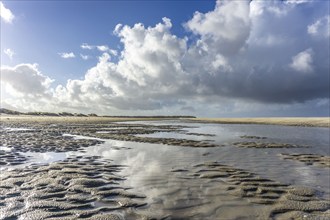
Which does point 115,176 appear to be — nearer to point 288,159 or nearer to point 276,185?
point 276,185

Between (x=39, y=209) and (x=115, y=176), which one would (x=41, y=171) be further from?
(x=39, y=209)

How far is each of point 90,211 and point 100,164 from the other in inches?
303

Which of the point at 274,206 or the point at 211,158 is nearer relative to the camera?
the point at 274,206

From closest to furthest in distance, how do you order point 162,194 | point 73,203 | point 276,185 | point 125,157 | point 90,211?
point 90,211, point 73,203, point 162,194, point 276,185, point 125,157

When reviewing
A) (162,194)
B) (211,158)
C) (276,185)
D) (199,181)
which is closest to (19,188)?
(162,194)

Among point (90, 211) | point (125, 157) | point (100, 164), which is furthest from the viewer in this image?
point (125, 157)

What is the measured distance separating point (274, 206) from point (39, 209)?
6861 millimetres

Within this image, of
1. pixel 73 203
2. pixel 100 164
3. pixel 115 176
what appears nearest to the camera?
pixel 73 203

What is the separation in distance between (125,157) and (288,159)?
34.4 ft

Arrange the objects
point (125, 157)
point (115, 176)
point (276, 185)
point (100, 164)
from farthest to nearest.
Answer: point (125, 157) < point (100, 164) < point (115, 176) < point (276, 185)

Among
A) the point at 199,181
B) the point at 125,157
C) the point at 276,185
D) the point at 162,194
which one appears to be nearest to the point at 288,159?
the point at 276,185

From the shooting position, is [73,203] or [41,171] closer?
[73,203]

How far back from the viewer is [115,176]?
12188 millimetres

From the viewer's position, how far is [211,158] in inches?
710
